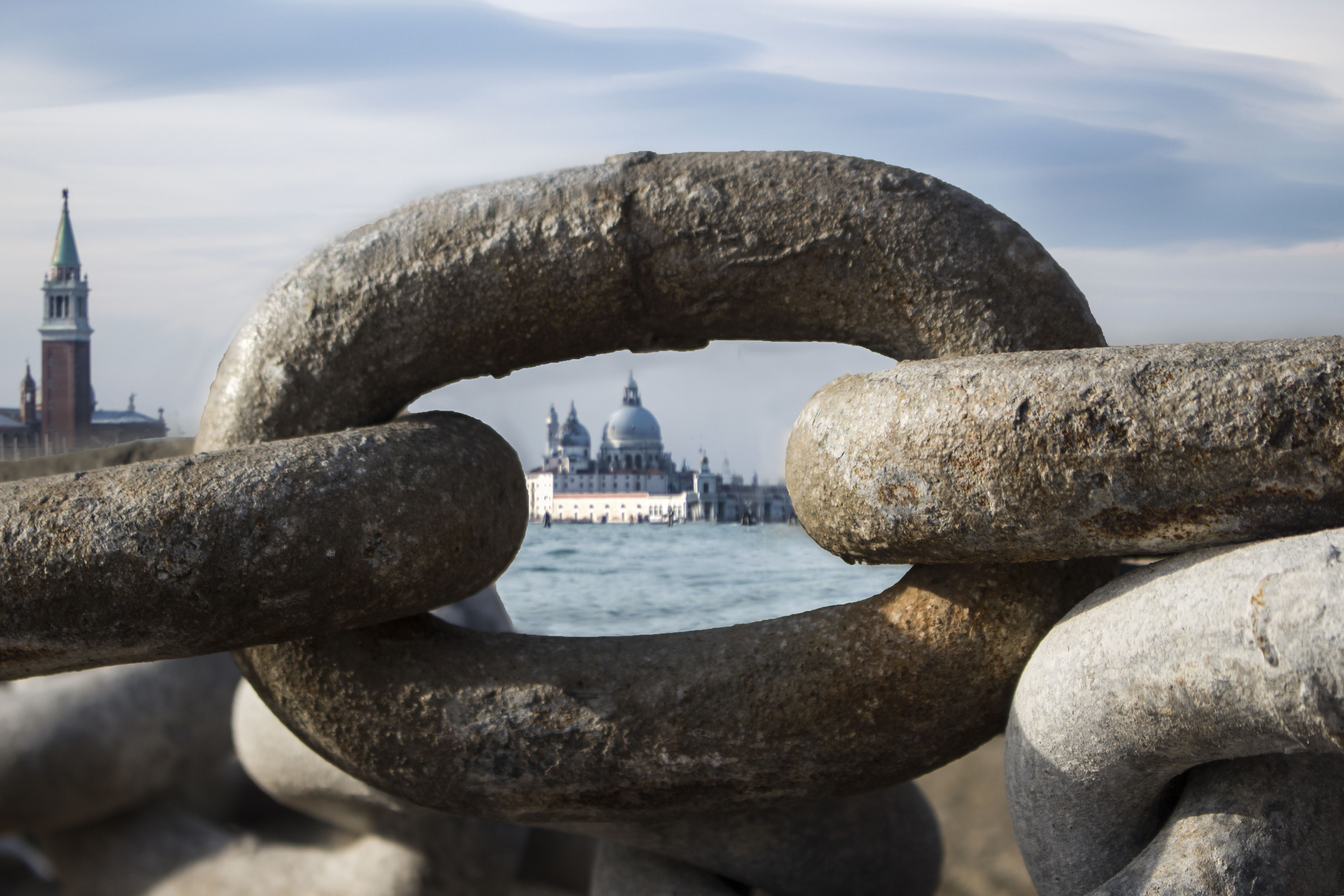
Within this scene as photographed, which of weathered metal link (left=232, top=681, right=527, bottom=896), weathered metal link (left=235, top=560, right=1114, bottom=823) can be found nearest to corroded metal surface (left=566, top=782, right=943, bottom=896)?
weathered metal link (left=235, top=560, right=1114, bottom=823)

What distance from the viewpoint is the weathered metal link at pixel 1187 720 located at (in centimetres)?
131

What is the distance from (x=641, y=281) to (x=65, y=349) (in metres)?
63.2

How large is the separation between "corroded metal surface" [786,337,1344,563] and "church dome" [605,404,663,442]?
206 ft

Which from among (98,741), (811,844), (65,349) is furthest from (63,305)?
(811,844)

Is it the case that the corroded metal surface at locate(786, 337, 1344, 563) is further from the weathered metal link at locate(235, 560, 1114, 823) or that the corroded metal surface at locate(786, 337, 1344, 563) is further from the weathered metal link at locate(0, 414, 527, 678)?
the weathered metal link at locate(0, 414, 527, 678)

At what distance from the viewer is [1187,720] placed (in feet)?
4.71

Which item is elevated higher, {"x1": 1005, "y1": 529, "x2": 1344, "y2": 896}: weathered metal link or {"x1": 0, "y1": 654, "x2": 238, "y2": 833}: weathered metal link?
{"x1": 1005, "y1": 529, "x2": 1344, "y2": 896}: weathered metal link

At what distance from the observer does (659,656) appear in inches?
74.6

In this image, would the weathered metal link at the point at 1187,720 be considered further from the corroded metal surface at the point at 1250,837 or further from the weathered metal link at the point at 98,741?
the weathered metal link at the point at 98,741

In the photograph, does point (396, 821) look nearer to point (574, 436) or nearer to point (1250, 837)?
point (1250, 837)

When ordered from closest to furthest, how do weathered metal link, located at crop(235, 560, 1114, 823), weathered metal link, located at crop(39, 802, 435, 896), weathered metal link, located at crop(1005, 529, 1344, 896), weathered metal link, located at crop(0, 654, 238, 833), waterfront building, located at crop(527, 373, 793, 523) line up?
weathered metal link, located at crop(1005, 529, 1344, 896) < weathered metal link, located at crop(235, 560, 1114, 823) < weathered metal link, located at crop(39, 802, 435, 896) < weathered metal link, located at crop(0, 654, 238, 833) < waterfront building, located at crop(527, 373, 793, 523)

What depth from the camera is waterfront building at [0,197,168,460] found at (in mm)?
51469

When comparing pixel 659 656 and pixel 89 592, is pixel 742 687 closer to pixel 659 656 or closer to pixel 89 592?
pixel 659 656

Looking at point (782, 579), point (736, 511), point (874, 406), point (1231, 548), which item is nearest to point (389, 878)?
point (874, 406)
